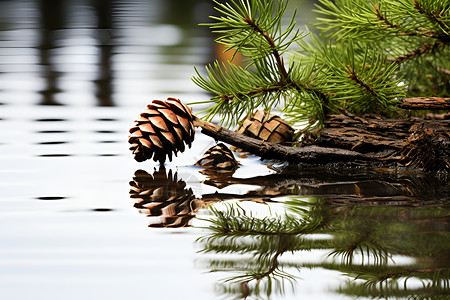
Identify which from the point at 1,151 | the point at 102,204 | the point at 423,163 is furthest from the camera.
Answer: the point at 1,151

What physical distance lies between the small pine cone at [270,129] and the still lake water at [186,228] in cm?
6

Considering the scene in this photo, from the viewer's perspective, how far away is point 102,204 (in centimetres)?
62

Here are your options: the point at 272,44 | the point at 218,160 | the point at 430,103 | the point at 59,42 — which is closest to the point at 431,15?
the point at 430,103

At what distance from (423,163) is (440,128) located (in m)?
0.06

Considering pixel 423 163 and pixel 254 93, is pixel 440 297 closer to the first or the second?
pixel 423 163

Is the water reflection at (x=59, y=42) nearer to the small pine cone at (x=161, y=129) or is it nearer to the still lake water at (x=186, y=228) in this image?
the still lake water at (x=186, y=228)

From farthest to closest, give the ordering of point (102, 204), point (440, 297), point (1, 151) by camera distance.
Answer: point (1, 151) → point (102, 204) → point (440, 297)

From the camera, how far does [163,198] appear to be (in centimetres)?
65

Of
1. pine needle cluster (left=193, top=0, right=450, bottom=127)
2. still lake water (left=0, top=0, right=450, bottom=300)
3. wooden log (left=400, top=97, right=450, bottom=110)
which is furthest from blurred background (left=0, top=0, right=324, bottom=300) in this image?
wooden log (left=400, top=97, right=450, bottom=110)

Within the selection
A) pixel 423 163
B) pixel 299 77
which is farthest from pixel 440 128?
pixel 299 77

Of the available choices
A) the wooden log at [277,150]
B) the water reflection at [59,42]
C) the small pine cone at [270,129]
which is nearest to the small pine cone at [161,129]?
the wooden log at [277,150]

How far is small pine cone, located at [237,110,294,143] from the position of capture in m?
0.95

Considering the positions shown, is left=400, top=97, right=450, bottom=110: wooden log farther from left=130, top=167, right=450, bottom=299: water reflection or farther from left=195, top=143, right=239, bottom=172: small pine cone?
left=195, top=143, right=239, bottom=172: small pine cone

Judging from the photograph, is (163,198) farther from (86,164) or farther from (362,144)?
(362,144)
